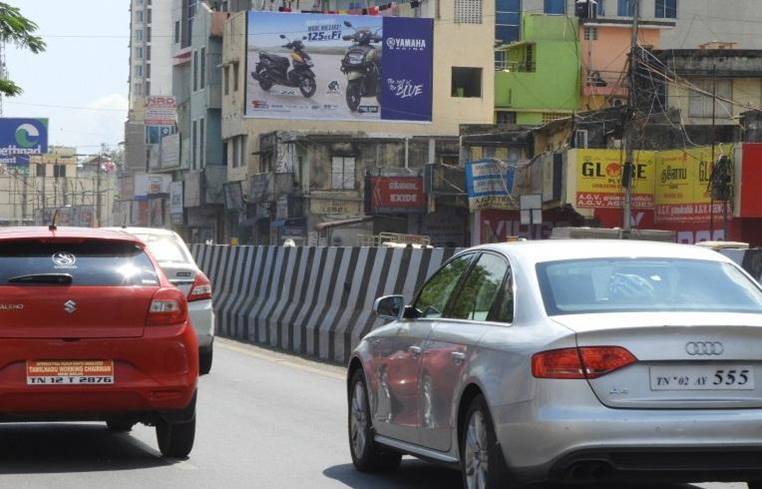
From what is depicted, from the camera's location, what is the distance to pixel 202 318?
18.2 metres

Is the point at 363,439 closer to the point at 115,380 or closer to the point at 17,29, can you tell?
the point at 115,380

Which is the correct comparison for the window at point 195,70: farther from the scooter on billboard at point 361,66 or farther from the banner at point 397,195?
the banner at point 397,195

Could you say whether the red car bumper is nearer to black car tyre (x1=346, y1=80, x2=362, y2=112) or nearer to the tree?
the tree

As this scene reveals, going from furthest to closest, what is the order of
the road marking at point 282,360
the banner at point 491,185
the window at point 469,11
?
the window at point 469,11, the banner at point 491,185, the road marking at point 282,360

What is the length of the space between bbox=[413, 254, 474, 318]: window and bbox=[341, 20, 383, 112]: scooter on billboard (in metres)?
70.4

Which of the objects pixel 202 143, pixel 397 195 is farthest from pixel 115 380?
pixel 202 143

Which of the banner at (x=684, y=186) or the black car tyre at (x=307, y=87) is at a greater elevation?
the black car tyre at (x=307, y=87)

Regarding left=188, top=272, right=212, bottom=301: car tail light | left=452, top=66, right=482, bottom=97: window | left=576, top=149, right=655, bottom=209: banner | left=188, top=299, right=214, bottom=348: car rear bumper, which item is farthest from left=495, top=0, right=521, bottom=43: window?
left=188, top=272, right=212, bottom=301: car tail light

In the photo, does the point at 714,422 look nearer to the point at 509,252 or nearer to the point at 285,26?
the point at 509,252

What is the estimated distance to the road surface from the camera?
395 inches

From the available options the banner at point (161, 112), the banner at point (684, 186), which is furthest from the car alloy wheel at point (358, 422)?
the banner at point (161, 112)

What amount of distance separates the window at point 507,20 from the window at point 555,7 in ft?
5.19

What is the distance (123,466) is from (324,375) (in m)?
8.49

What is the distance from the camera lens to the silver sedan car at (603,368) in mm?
7555
